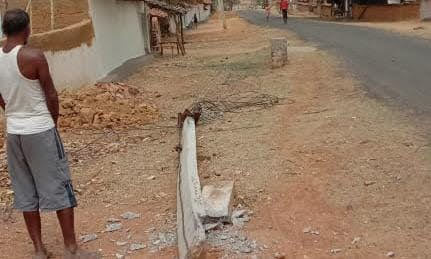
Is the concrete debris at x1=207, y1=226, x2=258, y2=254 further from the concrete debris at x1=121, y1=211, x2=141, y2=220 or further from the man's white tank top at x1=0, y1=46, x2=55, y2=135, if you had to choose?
the man's white tank top at x1=0, y1=46, x2=55, y2=135

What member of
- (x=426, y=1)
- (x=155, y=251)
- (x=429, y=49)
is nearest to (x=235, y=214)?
(x=155, y=251)

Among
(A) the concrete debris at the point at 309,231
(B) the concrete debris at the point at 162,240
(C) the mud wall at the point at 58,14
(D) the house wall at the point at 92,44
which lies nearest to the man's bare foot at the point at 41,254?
(B) the concrete debris at the point at 162,240

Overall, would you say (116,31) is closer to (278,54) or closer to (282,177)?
(278,54)

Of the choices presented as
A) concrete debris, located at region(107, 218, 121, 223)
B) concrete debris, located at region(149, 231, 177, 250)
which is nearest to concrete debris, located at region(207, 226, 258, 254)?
concrete debris, located at region(149, 231, 177, 250)

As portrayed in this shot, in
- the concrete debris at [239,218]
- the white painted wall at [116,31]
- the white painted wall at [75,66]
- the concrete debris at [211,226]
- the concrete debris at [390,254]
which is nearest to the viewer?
the concrete debris at [390,254]

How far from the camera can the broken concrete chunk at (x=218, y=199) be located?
5.04 m

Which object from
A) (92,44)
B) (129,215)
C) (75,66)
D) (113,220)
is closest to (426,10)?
(92,44)

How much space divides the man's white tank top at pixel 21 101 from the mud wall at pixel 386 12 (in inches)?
1372

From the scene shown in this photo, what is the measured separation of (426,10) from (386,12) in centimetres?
692

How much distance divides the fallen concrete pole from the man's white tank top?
4.24 feet

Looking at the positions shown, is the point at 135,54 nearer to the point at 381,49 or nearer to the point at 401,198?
the point at 381,49

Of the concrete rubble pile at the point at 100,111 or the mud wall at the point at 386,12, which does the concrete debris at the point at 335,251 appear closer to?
the concrete rubble pile at the point at 100,111

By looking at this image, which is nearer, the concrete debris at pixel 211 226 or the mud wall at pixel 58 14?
the concrete debris at pixel 211 226

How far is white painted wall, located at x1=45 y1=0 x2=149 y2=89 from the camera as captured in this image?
1295 cm
